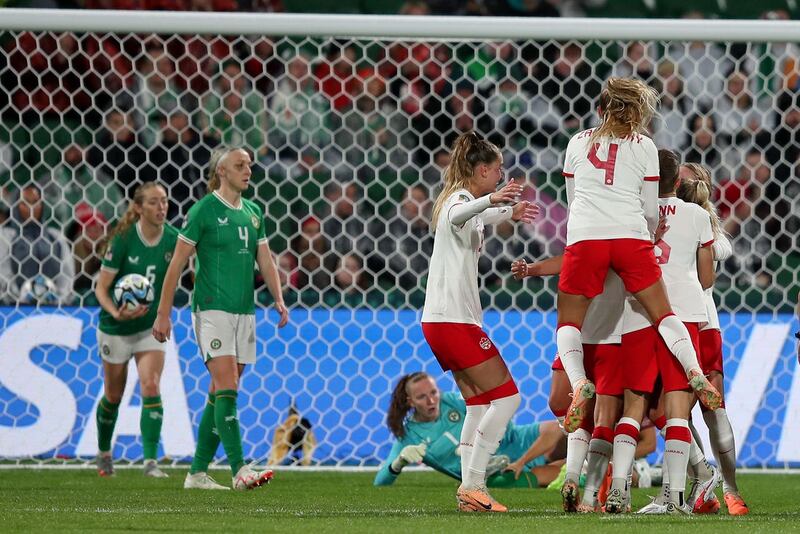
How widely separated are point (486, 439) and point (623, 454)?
55 centimetres

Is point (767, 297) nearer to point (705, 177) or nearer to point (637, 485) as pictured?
point (637, 485)

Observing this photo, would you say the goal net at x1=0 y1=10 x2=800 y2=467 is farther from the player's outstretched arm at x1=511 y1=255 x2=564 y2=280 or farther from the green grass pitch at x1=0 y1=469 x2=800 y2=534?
the player's outstretched arm at x1=511 y1=255 x2=564 y2=280

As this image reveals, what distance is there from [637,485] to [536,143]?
12.1ft

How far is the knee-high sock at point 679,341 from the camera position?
500 cm

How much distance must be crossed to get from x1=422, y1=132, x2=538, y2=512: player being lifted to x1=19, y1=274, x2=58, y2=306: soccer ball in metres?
3.68

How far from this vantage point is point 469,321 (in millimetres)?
5359

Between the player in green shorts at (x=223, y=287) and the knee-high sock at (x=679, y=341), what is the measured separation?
238cm

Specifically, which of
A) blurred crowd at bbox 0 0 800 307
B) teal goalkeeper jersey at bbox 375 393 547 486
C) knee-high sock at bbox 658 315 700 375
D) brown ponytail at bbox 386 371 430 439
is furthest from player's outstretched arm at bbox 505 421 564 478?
knee-high sock at bbox 658 315 700 375

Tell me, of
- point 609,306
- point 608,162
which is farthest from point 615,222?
point 609,306

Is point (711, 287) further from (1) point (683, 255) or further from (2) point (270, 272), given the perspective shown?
(2) point (270, 272)

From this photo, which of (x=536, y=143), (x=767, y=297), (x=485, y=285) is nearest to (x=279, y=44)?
(x=536, y=143)

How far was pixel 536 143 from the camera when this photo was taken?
10.2m

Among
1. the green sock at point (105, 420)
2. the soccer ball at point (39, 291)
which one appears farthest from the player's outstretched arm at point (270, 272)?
the soccer ball at point (39, 291)

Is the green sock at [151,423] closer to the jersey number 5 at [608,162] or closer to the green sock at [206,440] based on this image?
the green sock at [206,440]
